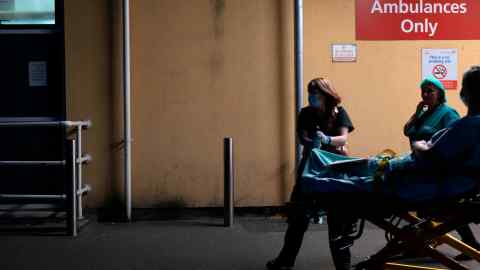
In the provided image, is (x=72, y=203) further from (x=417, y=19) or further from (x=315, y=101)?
(x=417, y=19)

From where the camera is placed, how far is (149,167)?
7.94 m

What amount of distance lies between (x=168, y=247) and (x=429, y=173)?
9.69ft

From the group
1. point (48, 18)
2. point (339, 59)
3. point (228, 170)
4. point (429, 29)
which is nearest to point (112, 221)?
point (228, 170)

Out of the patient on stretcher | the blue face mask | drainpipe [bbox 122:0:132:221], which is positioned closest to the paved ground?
drainpipe [bbox 122:0:132:221]

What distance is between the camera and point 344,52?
805 cm

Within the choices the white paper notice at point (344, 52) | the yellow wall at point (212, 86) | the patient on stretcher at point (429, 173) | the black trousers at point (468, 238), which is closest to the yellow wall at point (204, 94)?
the yellow wall at point (212, 86)

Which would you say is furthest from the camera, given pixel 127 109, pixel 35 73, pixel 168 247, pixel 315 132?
pixel 35 73

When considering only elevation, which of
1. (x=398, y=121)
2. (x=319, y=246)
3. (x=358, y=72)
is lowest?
(x=319, y=246)

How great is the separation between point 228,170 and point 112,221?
148 centimetres

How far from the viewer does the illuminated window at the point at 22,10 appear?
784 centimetres

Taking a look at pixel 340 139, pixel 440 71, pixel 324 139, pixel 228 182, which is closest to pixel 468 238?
pixel 340 139

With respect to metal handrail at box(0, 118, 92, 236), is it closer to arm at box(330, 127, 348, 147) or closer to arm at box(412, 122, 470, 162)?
arm at box(330, 127, 348, 147)

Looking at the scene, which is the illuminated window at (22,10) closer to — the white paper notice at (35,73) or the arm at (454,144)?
the white paper notice at (35,73)

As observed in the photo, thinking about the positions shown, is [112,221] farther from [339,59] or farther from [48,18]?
[339,59]
